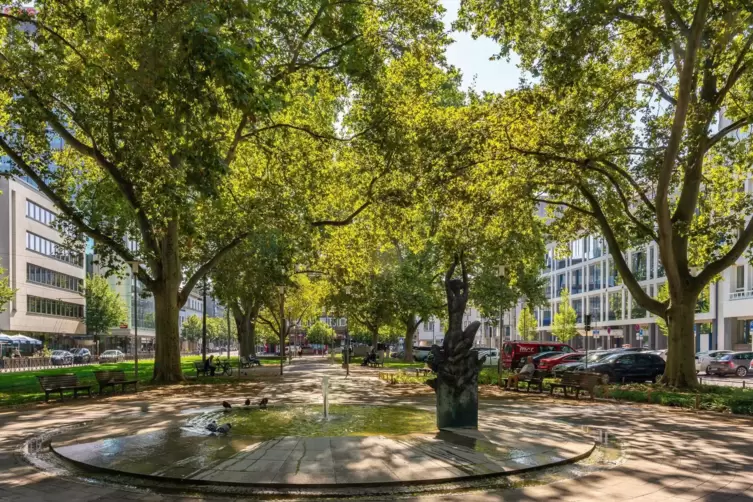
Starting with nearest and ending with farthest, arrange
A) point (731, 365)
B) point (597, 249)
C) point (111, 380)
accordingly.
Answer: point (111, 380) < point (731, 365) < point (597, 249)

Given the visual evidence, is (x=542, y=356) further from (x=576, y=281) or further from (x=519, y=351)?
(x=576, y=281)

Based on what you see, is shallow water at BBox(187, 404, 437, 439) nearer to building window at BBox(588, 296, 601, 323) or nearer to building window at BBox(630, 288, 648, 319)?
building window at BBox(630, 288, 648, 319)

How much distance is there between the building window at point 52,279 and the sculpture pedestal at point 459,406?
6527 cm

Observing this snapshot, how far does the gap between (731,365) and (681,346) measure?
1727cm

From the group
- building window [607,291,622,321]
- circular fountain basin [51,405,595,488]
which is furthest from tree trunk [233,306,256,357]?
building window [607,291,622,321]

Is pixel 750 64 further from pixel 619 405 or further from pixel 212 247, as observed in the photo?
pixel 212 247

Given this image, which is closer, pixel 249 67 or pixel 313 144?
pixel 249 67

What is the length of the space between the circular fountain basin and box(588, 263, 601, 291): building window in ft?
218

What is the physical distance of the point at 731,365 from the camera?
36.3 meters

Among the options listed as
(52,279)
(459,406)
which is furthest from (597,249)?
(459,406)

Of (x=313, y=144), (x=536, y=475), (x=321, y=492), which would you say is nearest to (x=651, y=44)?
(x=313, y=144)

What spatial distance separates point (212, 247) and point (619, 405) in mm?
22283

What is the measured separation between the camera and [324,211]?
28656 millimetres

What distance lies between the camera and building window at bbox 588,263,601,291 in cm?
7531
